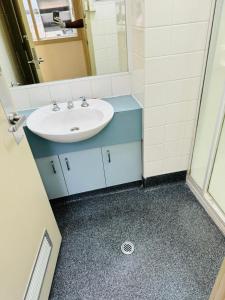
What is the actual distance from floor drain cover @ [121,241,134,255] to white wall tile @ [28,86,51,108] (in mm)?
1172

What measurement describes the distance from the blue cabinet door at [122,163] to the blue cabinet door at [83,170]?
0.05 metres

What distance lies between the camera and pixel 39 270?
110 centimetres

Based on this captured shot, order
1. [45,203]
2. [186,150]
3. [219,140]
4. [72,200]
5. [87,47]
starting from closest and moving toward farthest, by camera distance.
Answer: [45,203], [219,140], [87,47], [186,150], [72,200]

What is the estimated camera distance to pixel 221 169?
1.44 m

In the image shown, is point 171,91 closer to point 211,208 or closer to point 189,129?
point 189,129

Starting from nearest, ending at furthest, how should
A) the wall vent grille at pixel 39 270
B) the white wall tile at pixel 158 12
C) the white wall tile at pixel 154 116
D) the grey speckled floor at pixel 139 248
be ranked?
1. the wall vent grille at pixel 39 270
2. the white wall tile at pixel 158 12
3. the grey speckled floor at pixel 139 248
4. the white wall tile at pixel 154 116

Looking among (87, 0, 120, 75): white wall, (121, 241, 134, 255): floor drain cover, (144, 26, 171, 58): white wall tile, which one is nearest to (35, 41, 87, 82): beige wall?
(87, 0, 120, 75): white wall

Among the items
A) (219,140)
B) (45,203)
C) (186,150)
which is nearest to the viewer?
(45,203)

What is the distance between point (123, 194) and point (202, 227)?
2.22 ft

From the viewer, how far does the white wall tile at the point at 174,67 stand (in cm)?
130

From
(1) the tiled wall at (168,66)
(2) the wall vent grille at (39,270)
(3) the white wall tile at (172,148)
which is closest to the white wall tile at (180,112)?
(1) the tiled wall at (168,66)

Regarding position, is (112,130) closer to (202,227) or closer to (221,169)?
(221,169)

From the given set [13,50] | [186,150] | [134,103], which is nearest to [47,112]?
[13,50]

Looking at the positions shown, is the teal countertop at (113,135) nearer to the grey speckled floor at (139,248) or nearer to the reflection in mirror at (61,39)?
the reflection in mirror at (61,39)
